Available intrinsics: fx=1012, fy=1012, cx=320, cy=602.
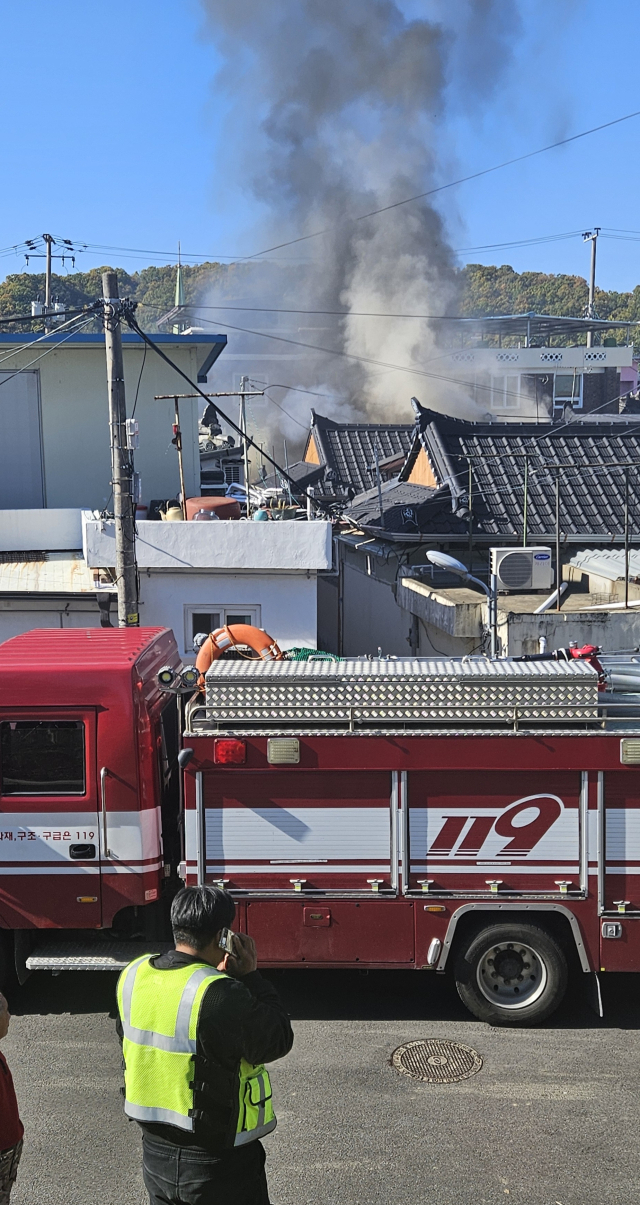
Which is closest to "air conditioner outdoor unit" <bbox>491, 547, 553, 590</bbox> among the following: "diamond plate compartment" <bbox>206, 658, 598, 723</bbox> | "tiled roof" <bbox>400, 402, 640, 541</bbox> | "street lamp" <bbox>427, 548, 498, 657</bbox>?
"street lamp" <bbox>427, 548, 498, 657</bbox>

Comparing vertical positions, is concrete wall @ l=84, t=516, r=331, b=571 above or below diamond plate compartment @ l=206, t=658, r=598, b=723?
above

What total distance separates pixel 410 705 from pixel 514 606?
22.8 feet

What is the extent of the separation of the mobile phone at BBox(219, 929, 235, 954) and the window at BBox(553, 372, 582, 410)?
66.3 meters

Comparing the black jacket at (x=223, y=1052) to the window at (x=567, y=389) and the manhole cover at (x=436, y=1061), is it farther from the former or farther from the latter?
the window at (x=567, y=389)

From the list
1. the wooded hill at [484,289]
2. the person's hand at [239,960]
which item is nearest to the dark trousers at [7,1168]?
the person's hand at [239,960]

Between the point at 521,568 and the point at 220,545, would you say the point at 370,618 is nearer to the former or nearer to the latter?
the point at 220,545

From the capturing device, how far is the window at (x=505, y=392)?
6719 cm

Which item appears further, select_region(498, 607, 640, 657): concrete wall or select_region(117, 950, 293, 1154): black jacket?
select_region(498, 607, 640, 657): concrete wall

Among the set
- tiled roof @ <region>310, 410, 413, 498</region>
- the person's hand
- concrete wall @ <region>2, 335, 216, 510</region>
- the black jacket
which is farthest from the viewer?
tiled roof @ <region>310, 410, 413, 498</region>

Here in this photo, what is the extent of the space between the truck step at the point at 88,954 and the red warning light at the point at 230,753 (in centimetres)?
139

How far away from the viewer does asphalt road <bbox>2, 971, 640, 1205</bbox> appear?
4.89 meters

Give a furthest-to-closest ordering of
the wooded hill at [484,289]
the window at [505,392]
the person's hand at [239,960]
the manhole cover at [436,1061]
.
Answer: the wooded hill at [484,289] < the window at [505,392] < the manhole cover at [436,1061] < the person's hand at [239,960]

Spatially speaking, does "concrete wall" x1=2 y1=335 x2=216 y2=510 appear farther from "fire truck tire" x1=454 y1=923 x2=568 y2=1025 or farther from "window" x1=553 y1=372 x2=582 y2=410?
"window" x1=553 y1=372 x2=582 y2=410

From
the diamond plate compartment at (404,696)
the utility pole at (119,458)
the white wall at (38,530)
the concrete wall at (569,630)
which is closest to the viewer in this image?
the diamond plate compartment at (404,696)
